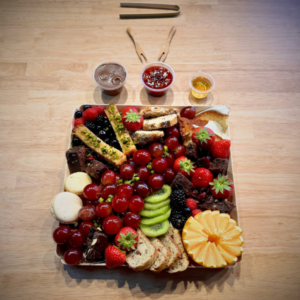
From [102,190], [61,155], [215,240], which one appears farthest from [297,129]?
[61,155]

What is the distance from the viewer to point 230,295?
1787 millimetres

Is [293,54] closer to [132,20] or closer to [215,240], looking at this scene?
[132,20]

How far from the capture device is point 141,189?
1687 millimetres

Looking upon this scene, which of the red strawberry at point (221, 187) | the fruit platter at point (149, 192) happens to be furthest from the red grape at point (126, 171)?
the red strawberry at point (221, 187)

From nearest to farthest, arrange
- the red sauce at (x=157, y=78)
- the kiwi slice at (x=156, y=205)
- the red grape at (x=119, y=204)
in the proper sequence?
the red grape at (x=119, y=204) < the kiwi slice at (x=156, y=205) < the red sauce at (x=157, y=78)

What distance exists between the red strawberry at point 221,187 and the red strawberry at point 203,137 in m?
0.26

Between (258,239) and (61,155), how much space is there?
1.75 metres

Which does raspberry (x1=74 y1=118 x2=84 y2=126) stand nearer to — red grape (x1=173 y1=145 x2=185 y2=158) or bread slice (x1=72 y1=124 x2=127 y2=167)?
bread slice (x1=72 y1=124 x2=127 y2=167)

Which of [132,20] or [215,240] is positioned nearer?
[215,240]

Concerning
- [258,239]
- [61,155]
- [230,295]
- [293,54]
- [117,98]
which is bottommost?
[230,295]

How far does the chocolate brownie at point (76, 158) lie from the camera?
1787 millimetres

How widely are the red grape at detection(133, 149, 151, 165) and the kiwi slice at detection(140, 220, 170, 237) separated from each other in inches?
17.3

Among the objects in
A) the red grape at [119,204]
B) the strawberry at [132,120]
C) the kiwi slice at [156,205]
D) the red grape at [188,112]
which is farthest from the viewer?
the red grape at [188,112]

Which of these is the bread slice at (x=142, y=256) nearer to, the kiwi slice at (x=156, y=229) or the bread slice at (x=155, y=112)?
the kiwi slice at (x=156, y=229)
